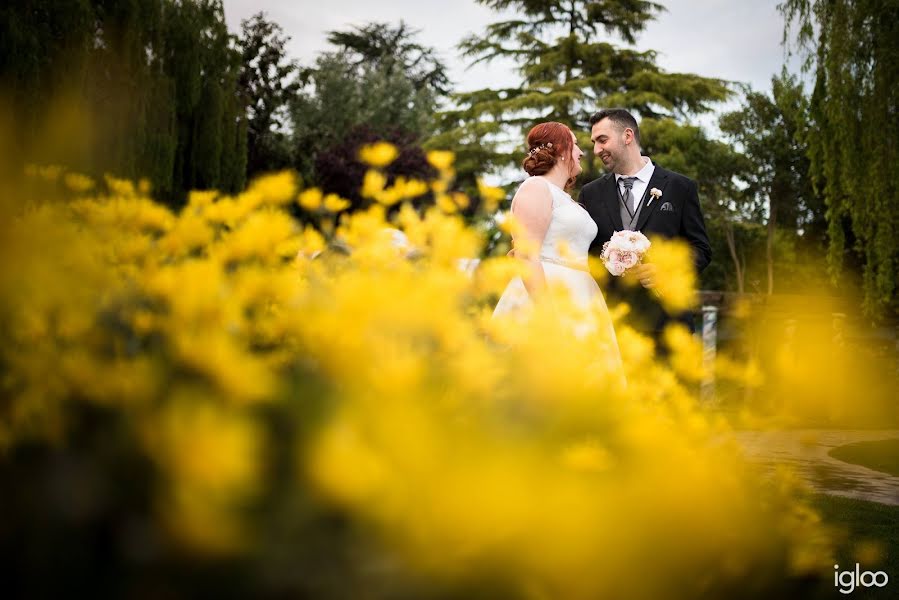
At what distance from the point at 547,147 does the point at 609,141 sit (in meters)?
0.53

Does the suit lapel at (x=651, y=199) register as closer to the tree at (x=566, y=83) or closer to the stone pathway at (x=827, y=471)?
the stone pathway at (x=827, y=471)

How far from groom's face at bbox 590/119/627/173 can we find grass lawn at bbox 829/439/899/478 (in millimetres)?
3995

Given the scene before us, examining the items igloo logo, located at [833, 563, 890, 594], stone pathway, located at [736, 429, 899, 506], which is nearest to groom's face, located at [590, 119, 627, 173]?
stone pathway, located at [736, 429, 899, 506]

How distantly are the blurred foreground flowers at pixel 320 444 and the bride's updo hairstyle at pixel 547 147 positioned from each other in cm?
274

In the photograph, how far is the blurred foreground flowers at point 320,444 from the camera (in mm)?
875

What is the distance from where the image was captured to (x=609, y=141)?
177 inches

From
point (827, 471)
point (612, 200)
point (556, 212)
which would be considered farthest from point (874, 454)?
point (556, 212)

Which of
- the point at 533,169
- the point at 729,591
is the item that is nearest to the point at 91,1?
the point at 533,169

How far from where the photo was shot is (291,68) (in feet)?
84.0

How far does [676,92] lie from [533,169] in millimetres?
24033

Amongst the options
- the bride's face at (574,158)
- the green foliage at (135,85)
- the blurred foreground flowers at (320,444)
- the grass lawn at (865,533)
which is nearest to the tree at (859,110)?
the grass lawn at (865,533)

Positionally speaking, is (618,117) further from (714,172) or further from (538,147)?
(714,172)

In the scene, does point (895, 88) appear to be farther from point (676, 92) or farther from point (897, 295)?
point (676, 92)

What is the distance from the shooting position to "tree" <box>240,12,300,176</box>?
80.0 feet
